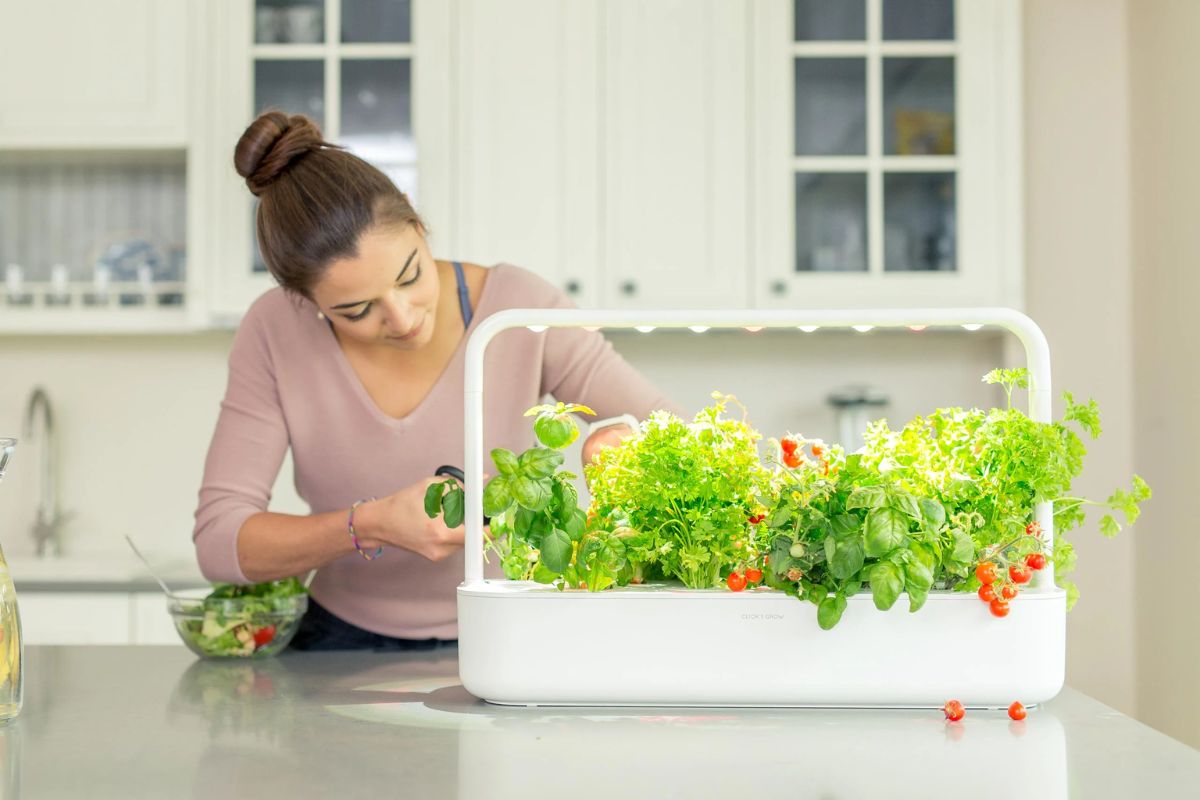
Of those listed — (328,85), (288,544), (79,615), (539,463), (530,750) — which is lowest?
(79,615)

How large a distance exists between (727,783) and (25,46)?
257 centimetres

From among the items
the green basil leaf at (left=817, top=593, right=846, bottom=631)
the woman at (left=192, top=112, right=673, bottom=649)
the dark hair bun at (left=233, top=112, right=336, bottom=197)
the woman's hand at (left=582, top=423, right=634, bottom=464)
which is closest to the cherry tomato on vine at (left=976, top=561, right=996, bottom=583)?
the green basil leaf at (left=817, top=593, right=846, bottom=631)

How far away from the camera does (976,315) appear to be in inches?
42.9

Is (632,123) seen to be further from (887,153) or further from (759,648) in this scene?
(759,648)

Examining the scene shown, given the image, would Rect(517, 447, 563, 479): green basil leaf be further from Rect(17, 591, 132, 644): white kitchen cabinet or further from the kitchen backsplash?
the kitchen backsplash

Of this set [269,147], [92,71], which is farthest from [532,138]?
[269,147]

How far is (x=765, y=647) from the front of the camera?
3.47 feet

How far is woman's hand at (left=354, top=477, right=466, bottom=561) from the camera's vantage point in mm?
1284

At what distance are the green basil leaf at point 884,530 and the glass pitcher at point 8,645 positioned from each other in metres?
0.74

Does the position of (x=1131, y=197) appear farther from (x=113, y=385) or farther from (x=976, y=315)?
(x=113, y=385)

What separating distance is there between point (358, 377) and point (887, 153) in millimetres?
1538

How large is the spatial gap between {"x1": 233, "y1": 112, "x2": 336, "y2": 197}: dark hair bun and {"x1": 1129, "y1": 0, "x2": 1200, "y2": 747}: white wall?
6.28ft

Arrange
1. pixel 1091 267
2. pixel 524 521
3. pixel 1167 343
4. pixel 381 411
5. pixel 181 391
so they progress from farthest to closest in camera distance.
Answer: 1. pixel 181 391
2. pixel 1091 267
3. pixel 1167 343
4. pixel 381 411
5. pixel 524 521

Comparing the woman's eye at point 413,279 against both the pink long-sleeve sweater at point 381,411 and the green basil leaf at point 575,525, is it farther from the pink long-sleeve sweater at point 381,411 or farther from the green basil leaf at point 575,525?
the green basil leaf at point 575,525
